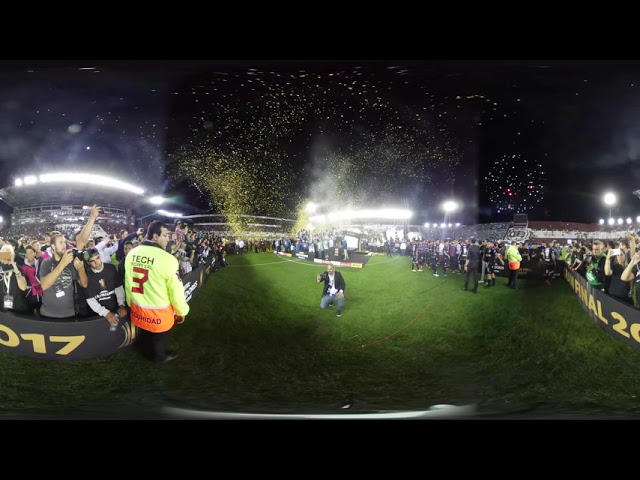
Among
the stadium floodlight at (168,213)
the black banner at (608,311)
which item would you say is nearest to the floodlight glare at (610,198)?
the black banner at (608,311)

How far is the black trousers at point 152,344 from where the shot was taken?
7.84ft

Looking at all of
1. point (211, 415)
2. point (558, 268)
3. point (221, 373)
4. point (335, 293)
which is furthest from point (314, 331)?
point (558, 268)

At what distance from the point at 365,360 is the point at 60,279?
81.1 inches

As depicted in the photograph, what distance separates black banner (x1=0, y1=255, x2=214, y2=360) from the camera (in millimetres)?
2402

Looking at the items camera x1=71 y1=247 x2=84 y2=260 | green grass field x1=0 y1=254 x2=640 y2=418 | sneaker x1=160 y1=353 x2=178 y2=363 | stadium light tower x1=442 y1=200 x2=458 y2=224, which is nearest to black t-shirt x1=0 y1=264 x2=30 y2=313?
green grass field x1=0 y1=254 x2=640 y2=418

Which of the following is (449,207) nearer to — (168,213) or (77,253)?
(168,213)

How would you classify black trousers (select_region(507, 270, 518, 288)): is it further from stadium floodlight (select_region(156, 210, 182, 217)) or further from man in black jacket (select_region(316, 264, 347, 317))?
stadium floodlight (select_region(156, 210, 182, 217))

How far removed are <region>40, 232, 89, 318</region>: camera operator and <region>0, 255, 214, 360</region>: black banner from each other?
0.08m

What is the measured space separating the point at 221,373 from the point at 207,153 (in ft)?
4.76

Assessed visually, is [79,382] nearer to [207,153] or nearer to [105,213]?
[105,213]

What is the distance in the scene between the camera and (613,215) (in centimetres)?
240

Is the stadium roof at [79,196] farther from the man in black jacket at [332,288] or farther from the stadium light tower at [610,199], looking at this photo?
the stadium light tower at [610,199]

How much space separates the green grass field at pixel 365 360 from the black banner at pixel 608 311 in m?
0.08

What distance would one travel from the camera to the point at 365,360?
238cm
